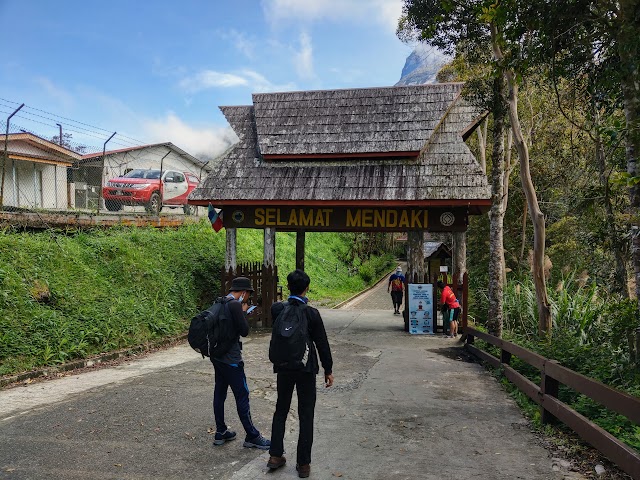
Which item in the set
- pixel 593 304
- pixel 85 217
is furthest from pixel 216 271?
pixel 593 304

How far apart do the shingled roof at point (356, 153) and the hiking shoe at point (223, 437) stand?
28.7ft

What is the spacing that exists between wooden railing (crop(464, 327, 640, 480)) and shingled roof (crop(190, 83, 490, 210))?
6337 millimetres

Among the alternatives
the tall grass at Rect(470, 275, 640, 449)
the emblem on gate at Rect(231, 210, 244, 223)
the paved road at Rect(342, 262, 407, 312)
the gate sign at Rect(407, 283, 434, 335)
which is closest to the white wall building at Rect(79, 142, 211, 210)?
the paved road at Rect(342, 262, 407, 312)

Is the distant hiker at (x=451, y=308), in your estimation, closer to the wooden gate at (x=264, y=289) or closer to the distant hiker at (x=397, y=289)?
the wooden gate at (x=264, y=289)

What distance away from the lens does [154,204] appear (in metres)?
19.7

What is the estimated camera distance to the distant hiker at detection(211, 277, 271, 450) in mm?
5402

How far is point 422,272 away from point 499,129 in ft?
14.5

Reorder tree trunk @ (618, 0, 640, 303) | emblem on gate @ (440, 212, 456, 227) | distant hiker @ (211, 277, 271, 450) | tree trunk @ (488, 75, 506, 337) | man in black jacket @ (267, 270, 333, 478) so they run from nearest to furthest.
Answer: man in black jacket @ (267, 270, 333, 478)
distant hiker @ (211, 277, 271, 450)
tree trunk @ (618, 0, 640, 303)
tree trunk @ (488, 75, 506, 337)
emblem on gate @ (440, 212, 456, 227)

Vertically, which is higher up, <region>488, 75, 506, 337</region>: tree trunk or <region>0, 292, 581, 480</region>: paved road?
<region>488, 75, 506, 337</region>: tree trunk

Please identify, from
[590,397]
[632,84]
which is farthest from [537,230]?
[590,397]

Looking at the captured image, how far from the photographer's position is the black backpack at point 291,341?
4648 mm

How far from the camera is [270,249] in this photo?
603 inches

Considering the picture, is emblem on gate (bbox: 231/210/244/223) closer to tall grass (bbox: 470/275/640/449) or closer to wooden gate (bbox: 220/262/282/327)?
wooden gate (bbox: 220/262/282/327)

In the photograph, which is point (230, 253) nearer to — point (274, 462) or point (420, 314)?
point (420, 314)
